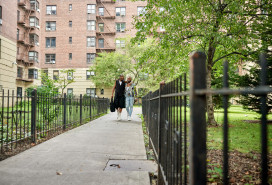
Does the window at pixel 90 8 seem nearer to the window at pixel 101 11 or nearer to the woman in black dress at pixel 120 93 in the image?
the window at pixel 101 11

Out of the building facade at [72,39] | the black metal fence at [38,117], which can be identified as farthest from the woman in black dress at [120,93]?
the building facade at [72,39]

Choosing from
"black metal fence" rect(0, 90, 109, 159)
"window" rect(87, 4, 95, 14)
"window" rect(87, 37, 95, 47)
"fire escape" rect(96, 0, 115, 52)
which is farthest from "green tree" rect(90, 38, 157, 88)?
"black metal fence" rect(0, 90, 109, 159)

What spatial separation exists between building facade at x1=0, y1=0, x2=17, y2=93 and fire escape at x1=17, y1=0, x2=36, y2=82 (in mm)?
Result: 8718

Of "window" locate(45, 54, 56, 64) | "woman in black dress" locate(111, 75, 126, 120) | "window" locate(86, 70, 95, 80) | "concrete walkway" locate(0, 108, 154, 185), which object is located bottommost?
"concrete walkway" locate(0, 108, 154, 185)

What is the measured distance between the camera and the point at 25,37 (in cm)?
3531

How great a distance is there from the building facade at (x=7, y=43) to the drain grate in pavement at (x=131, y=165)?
20709 mm

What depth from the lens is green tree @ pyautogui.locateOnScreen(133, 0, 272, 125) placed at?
27.9 feet

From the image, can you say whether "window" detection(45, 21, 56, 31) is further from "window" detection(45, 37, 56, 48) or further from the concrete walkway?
the concrete walkway

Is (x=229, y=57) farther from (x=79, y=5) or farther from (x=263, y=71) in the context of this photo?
(x=79, y=5)

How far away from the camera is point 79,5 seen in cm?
4075

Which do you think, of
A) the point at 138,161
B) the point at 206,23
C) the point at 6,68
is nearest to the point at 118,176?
the point at 138,161

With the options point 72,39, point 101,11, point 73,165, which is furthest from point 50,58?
point 73,165

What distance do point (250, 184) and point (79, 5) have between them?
42.7m

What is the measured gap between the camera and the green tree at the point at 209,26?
852cm
